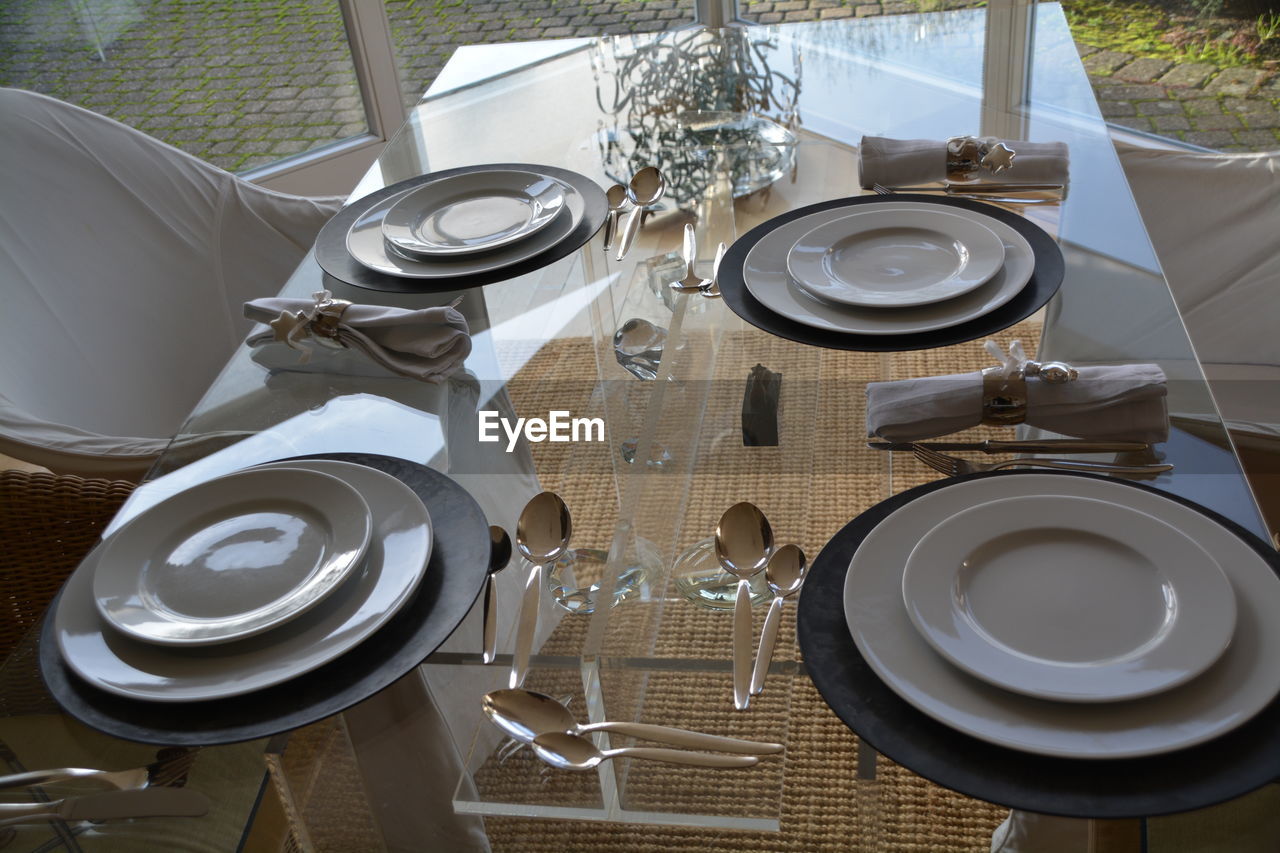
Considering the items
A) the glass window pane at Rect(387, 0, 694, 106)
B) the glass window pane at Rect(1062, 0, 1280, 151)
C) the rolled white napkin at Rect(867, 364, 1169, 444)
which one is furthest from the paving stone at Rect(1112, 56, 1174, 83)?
the rolled white napkin at Rect(867, 364, 1169, 444)

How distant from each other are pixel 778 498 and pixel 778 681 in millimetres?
216

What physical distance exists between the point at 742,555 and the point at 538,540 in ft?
0.55

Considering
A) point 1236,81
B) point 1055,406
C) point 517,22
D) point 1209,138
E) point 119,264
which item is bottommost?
point 1209,138

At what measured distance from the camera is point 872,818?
66cm

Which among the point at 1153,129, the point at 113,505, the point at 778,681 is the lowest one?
the point at 1153,129

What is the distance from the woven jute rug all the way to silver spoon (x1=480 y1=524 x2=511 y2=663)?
0.04 metres

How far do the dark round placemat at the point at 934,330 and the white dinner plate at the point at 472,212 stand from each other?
26cm

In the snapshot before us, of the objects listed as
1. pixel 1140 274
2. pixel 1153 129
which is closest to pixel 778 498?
pixel 1140 274

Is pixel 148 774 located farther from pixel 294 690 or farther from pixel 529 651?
pixel 529 651

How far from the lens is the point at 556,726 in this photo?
70cm

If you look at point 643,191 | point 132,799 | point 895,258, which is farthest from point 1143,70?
point 132,799

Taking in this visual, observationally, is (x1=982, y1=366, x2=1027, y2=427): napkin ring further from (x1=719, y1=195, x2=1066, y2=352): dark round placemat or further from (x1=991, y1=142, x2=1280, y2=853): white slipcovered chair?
(x1=991, y1=142, x2=1280, y2=853): white slipcovered chair

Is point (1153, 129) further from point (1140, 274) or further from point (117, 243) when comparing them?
point (117, 243)

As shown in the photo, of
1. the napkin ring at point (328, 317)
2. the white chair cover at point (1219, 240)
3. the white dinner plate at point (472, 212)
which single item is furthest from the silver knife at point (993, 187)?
the napkin ring at point (328, 317)
